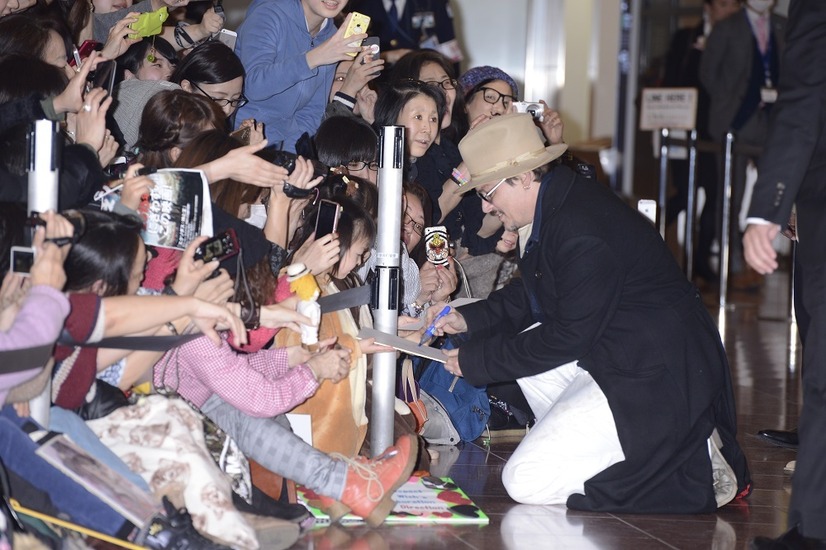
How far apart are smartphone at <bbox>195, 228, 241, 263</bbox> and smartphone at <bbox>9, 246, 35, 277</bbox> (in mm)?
461

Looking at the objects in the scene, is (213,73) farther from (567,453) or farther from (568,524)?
(568,524)

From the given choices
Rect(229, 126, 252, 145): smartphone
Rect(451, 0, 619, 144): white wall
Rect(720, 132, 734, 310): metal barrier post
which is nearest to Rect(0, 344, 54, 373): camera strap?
Rect(229, 126, 252, 145): smartphone

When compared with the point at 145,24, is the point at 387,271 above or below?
below

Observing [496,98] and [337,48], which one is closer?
[337,48]

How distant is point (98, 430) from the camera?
282 centimetres

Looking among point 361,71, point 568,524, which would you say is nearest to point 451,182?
point 361,71

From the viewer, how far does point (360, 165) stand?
4.38 m

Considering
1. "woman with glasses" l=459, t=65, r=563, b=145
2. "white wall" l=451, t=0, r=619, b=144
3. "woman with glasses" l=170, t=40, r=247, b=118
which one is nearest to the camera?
"woman with glasses" l=170, t=40, r=247, b=118

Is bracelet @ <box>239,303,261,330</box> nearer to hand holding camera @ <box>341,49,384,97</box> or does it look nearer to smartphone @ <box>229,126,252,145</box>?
smartphone @ <box>229,126,252,145</box>

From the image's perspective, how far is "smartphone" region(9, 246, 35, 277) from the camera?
2.61 meters

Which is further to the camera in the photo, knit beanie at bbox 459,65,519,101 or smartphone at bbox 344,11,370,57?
knit beanie at bbox 459,65,519,101

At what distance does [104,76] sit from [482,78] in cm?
230

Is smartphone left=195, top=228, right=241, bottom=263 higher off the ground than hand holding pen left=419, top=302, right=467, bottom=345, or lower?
higher

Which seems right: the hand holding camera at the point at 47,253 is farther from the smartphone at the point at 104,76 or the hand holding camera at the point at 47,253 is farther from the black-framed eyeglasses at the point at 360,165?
the black-framed eyeglasses at the point at 360,165
